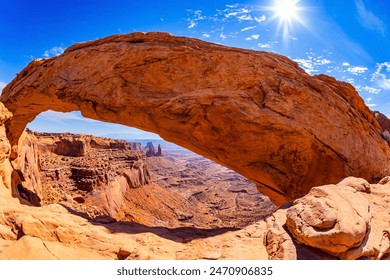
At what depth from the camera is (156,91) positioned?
11.6 meters

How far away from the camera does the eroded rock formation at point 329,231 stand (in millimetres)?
5086

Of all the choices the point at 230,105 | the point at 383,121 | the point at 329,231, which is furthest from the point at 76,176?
the point at 329,231

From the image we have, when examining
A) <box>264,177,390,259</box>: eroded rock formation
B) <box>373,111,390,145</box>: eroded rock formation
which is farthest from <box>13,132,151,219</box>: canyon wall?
<box>373,111,390,145</box>: eroded rock formation

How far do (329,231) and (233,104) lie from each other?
6679 millimetres

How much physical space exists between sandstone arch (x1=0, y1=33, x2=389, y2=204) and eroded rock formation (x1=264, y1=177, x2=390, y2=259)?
5012 mm

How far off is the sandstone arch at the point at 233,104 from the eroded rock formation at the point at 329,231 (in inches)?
197

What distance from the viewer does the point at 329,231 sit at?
5.10 metres

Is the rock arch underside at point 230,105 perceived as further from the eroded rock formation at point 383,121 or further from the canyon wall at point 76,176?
the canyon wall at point 76,176

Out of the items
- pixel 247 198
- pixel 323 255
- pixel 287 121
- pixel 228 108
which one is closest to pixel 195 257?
pixel 323 255

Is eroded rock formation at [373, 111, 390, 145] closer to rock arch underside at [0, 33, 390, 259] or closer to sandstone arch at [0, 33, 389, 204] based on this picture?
rock arch underside at [0, 33, 390, 259]

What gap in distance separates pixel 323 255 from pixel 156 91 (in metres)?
9.30

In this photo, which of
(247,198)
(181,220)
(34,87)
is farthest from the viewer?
(247,198)

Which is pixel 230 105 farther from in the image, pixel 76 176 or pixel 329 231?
pixel 76 176

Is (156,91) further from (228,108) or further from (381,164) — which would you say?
(381,164)
